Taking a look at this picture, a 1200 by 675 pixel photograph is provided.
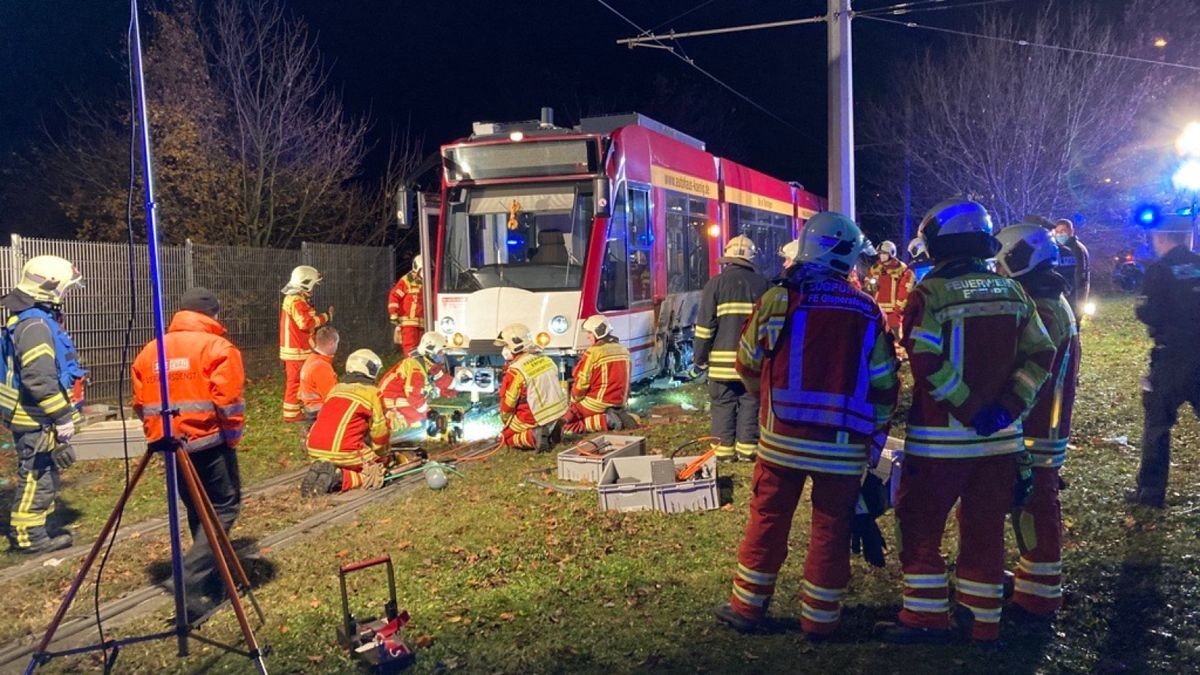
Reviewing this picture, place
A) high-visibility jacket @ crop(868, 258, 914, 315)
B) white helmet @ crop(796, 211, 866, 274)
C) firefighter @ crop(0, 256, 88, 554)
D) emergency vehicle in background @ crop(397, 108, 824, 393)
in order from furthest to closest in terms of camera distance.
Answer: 1. high-visibility jacket @ crop(868, 258, 914, 315)
2. emergency vehicle in background @ crop(397, 108, 824, 393)
3. firefighter @ crop(0, 256, 88, 554)
4. white helmet @ crop(796, 211, 866, 274)

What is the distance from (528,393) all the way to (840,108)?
18.8ft

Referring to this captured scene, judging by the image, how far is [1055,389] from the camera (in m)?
4.89

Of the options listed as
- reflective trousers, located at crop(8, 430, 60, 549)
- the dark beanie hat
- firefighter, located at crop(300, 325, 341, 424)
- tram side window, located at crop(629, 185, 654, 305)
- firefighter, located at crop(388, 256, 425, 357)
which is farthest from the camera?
firefighter, located at crop(388, 256, 425, 357)

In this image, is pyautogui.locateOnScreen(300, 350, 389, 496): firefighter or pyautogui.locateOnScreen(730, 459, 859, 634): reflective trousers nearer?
pyautogui.locateOnScreen(730, 459, 859, 634): reflective trousers

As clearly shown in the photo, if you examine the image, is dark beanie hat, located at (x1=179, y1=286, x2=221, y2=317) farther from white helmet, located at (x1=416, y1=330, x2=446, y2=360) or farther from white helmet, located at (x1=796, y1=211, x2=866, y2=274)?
white helmet, located at (x1=416, y1=330, x2=446, y2=360)

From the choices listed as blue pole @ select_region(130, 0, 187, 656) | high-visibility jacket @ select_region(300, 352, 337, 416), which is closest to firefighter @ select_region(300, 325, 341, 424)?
high-visibility jacket @ select_region(300, 352, 337, 416)

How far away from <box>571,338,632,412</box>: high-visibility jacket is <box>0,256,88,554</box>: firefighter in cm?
502

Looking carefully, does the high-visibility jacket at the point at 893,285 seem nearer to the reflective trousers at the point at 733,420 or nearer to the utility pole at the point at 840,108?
the utility pole at the point at 840,108

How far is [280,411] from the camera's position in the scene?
42.2 feet

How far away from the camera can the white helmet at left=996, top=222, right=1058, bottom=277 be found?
517 centimetres

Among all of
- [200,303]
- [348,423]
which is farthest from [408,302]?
[200,303]

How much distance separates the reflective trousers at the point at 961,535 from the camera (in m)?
4.34

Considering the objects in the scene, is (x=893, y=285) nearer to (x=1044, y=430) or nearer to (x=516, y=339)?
(x=516, y=339)

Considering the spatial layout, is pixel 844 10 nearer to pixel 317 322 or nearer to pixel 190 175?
pixel 317 322
